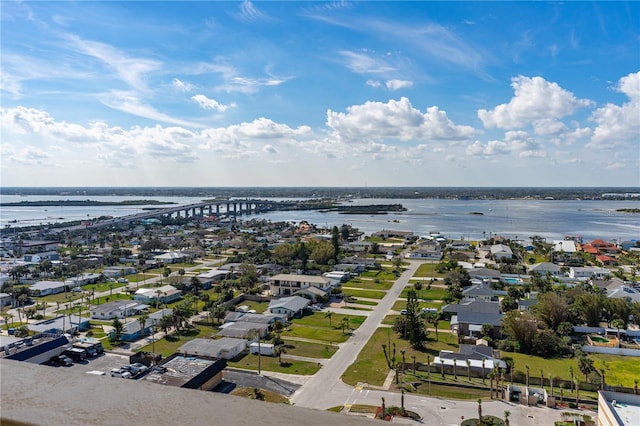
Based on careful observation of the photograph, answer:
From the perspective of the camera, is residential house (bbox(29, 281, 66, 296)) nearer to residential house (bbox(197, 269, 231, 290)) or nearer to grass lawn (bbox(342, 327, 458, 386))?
residential house (bbox(197, 269, 231, 290))

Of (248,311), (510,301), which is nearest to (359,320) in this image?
(248,311)

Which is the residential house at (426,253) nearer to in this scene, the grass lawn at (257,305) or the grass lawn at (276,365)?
the grass lawn at (257,305)

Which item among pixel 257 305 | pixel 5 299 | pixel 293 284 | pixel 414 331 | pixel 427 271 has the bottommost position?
pixel 257 305

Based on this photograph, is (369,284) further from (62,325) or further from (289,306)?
(62,325)

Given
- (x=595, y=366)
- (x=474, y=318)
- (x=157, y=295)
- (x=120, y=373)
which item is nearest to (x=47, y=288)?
(x=157, y=295)

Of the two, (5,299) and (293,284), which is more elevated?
(293,284)

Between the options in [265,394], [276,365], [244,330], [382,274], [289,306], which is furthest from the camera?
[382,274]

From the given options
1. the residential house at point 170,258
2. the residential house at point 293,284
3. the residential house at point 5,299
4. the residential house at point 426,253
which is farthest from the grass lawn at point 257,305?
the residential house at point 426,253
